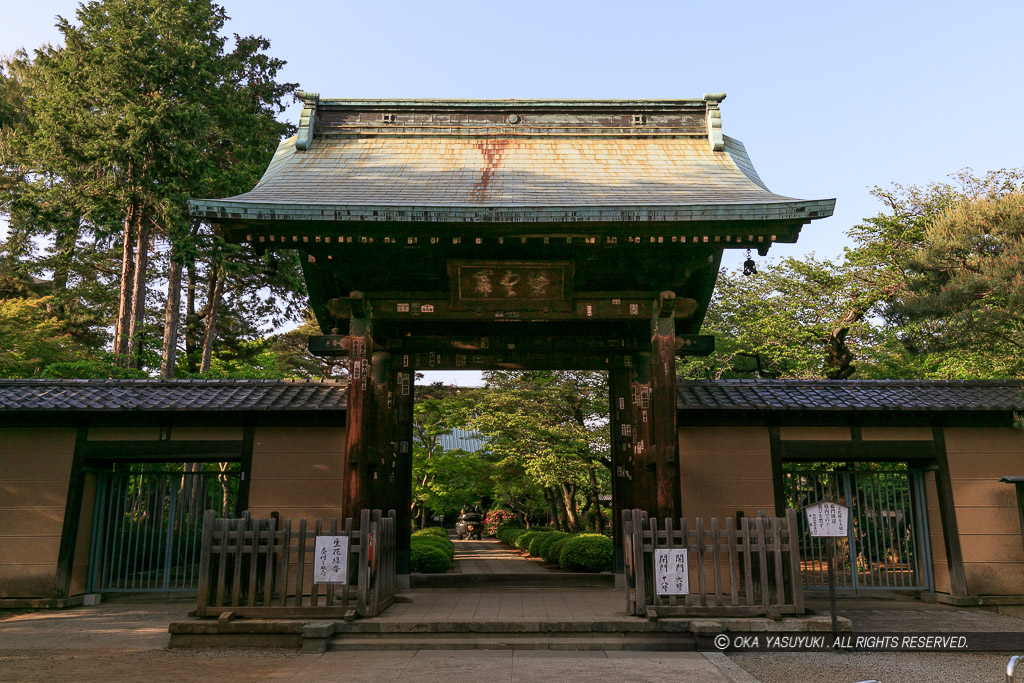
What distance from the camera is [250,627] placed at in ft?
24.5

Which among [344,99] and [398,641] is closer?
[398,641]

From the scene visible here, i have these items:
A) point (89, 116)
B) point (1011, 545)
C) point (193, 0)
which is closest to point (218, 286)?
point (89, 116)

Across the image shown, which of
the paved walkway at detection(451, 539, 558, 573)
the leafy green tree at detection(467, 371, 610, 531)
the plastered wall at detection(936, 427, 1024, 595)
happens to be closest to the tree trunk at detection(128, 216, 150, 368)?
the leafy green tree at detection(467, 371, 610, 531)

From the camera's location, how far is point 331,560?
25.3 feet

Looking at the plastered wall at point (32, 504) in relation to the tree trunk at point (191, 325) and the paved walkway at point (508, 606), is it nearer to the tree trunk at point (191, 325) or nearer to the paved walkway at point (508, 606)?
the paved walkway at point (508, 606)

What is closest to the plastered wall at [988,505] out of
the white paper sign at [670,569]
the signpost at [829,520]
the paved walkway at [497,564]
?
the signpost at [829,520]

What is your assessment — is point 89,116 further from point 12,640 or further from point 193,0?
point 12,640

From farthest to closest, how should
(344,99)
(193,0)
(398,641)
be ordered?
(193,0), (344,99), (398,641)

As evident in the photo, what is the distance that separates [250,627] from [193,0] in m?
21.6

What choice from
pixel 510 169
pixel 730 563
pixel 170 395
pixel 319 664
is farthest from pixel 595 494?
pixel 319 664

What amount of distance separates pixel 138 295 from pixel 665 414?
17002 mm

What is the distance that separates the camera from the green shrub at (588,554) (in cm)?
1310

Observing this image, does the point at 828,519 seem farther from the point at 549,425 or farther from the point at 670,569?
the point at 549,425

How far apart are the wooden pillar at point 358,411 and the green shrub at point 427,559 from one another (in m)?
4.51
